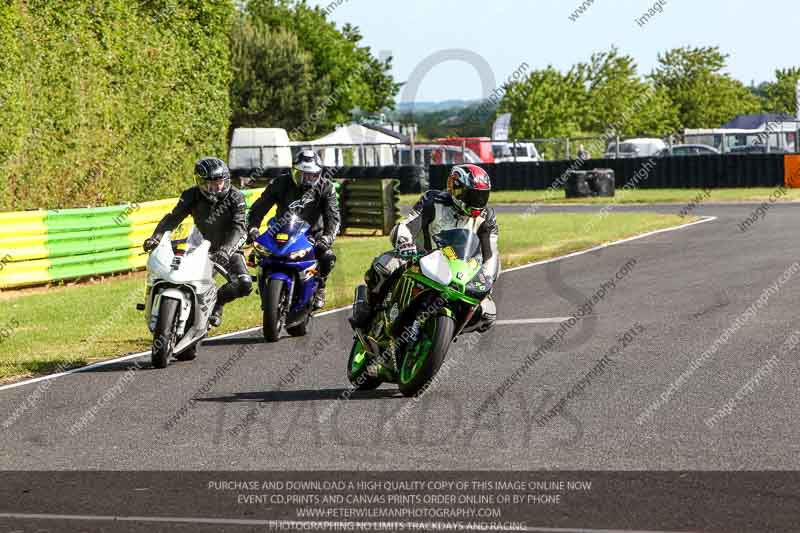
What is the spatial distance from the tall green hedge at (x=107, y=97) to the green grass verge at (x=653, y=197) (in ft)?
41.5

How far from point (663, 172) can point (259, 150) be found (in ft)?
50.6

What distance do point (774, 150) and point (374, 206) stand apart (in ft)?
63.1

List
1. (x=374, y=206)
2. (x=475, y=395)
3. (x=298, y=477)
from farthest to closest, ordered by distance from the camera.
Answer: (x=374, y=206)
(x=475, y=395)
(x=298, y=477)

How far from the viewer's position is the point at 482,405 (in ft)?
29.0

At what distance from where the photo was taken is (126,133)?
80.7 feet

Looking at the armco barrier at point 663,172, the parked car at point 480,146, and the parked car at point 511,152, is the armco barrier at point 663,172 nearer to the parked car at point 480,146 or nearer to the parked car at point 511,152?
the parked car at point 480,146

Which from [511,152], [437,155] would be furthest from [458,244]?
[511,152]

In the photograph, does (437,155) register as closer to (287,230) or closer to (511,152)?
(511,152)

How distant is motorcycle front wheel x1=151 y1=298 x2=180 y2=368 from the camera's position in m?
10.9

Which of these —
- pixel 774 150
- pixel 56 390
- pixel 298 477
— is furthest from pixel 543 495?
pixel 774 150

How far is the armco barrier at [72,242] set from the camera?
733 inches

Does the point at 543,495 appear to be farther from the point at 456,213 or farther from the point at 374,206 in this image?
the point at 374,206

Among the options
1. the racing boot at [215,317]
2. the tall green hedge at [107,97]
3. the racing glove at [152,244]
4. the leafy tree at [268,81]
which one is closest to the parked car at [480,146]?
the tall green hedge at [107,97]

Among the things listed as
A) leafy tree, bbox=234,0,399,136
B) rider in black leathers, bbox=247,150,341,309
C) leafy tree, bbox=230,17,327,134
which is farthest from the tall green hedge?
leafy tree, bbox=234,0,399,136
